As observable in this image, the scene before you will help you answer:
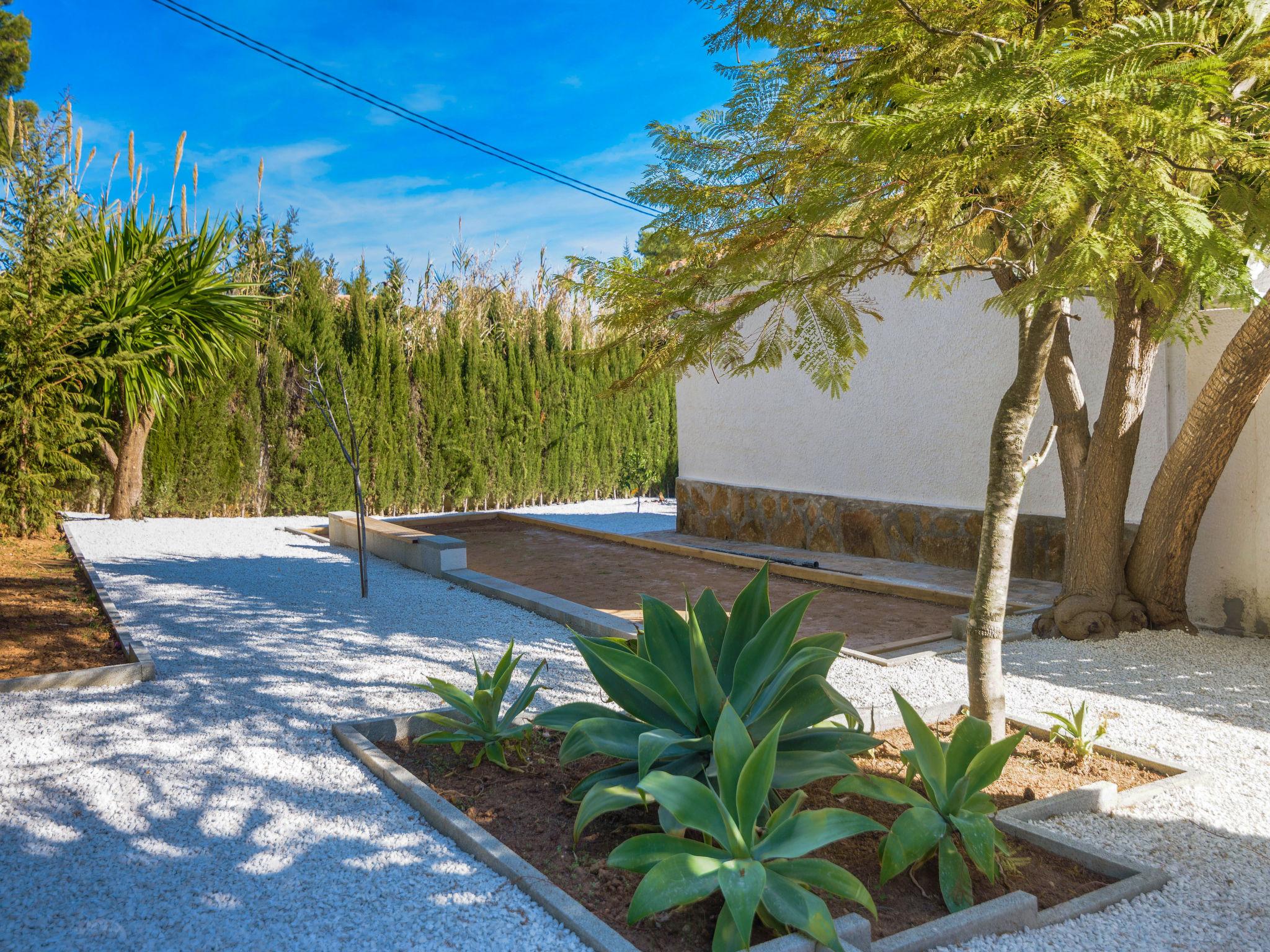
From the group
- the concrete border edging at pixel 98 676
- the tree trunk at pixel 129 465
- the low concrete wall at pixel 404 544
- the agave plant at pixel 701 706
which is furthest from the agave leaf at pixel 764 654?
the tree trunk at pixel 129 465

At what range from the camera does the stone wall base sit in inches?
267

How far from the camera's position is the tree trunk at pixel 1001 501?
8.98ft

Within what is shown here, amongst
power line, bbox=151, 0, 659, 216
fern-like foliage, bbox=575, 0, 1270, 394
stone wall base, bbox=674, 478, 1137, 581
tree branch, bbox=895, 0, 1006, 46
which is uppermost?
power line, bbox=151, 0, 659, 216

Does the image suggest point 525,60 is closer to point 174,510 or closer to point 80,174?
point 80,174

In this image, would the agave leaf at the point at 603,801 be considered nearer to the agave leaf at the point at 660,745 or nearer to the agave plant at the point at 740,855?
the agave leaf at the point at 660,745

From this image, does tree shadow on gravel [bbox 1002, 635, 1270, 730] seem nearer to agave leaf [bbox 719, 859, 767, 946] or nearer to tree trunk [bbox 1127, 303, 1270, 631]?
tree trunk [bbox 1127, 303, 1270, 631]

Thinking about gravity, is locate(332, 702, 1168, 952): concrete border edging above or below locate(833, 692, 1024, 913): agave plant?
below

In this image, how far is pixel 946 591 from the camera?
19.6ft

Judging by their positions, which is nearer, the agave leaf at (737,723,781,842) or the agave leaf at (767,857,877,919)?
the agave leaf at (767,857,877,919)

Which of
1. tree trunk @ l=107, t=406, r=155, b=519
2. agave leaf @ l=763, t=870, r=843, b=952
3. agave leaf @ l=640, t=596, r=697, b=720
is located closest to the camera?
agave leaf @ l=763, t=870, r=843, b=952

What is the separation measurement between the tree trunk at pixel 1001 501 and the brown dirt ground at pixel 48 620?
4019mm

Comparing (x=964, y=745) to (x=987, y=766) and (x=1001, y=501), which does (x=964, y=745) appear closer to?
(x=987, y=766)

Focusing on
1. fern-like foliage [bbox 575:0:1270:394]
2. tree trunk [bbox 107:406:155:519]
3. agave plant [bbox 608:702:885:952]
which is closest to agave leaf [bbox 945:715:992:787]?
agave plant [bbox 608:702:885:952]

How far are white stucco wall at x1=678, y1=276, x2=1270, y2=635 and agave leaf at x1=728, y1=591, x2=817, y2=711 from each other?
3.88 m
